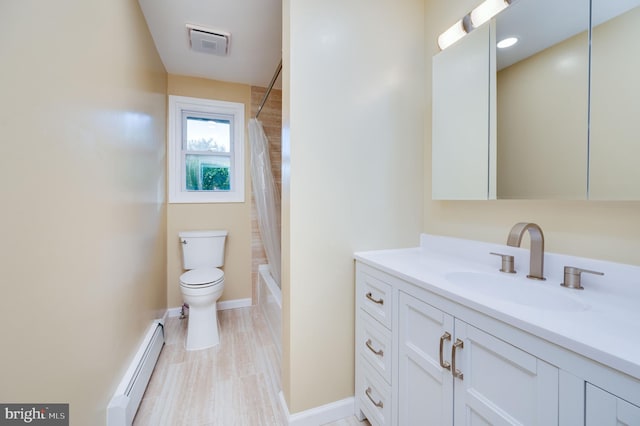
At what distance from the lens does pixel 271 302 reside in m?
2.10

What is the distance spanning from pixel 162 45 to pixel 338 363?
8.95 feet

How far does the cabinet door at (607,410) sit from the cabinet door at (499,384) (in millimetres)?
56

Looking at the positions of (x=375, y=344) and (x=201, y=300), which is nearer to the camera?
(x=375, y=344)

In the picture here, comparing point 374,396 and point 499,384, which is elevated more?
point 499,384

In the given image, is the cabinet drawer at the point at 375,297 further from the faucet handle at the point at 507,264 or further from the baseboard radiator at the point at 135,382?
the baseboard radiator at the point at 135,382

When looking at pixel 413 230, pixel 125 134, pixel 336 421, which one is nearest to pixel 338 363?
pixel 336 421

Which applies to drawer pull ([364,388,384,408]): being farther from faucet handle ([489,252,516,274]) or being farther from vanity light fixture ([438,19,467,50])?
vanity light fixture ([438,19,467,50])

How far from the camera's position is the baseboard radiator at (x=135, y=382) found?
1148 millimetres

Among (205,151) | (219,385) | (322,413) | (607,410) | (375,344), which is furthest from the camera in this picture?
(205,151)

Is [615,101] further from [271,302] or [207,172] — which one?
[207,172]

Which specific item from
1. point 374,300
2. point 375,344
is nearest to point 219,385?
point 375,344

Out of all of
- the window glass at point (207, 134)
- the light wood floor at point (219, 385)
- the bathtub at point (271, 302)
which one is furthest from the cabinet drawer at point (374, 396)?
the window glass at point (207, 134)

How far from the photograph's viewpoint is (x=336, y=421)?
52.9 inches

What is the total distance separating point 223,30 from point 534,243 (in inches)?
94.4
